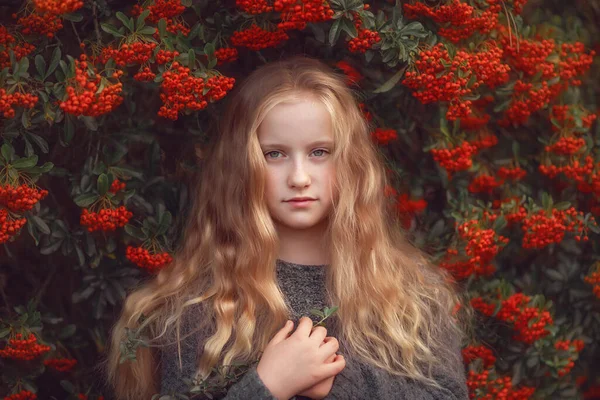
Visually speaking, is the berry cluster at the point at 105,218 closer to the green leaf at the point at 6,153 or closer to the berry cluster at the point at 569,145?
the green leaf at the point at 6,153

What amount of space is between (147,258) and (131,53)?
1.63ft

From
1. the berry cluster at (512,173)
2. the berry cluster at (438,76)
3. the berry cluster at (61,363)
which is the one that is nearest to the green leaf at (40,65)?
the berry cluster at (61,363)

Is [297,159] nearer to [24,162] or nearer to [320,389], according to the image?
[320,389]

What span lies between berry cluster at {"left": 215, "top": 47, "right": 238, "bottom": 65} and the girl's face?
0.88ft

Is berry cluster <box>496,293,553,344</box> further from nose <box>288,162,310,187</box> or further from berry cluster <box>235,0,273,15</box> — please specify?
berry cluster <box>235,0,273,15</box>


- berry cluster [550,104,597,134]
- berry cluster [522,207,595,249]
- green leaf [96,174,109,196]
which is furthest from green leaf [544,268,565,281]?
green leaf [96,174,109,196]

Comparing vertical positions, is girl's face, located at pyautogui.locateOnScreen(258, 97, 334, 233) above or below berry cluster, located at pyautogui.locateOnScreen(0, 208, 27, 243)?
above

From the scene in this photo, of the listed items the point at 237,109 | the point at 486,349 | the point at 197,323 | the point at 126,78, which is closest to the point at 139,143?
the point at 126,78

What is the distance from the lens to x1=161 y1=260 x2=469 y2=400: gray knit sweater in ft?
7.36

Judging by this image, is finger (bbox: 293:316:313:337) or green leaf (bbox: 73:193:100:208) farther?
green leaf (bbox: 73:193:100:208)

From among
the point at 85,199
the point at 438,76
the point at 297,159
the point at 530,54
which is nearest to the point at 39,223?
the point at 85,199

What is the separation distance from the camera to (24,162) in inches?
92.0

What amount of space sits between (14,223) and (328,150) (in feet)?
2.41

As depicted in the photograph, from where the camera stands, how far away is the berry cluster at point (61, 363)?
2.64 meters
